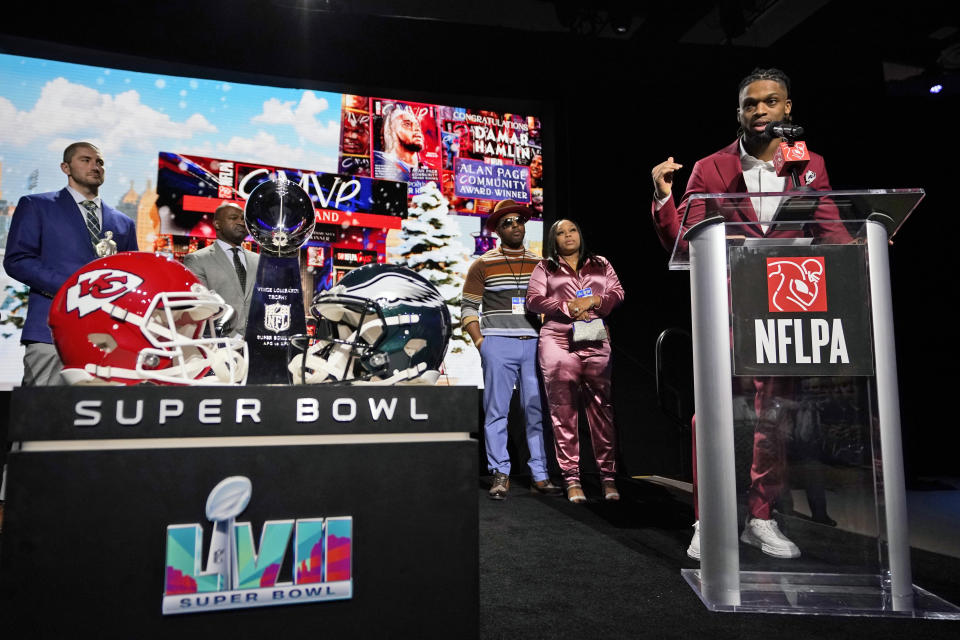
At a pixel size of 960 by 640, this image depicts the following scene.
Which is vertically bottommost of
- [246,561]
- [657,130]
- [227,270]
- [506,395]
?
[246,561]

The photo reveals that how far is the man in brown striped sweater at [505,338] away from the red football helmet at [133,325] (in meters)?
2.49

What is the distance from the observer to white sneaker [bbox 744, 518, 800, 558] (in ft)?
5.15

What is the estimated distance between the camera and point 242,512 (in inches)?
34.5

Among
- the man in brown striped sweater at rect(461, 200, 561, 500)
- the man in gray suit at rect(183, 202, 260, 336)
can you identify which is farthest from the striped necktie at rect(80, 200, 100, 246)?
the man in brown striped sweater at rect(461, 200, 561, 500)

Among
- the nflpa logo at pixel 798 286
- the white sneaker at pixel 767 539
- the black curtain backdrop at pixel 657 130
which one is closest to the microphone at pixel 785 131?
the nflpa logo at pixel 798 286

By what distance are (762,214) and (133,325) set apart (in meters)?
1.56

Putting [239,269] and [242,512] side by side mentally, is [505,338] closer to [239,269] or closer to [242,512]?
[239,269]

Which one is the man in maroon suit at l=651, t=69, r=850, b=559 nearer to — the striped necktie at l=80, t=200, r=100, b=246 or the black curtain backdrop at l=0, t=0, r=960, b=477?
the striped necktie at l=80, t=200, r=100, b=246

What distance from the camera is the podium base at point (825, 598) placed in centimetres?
151

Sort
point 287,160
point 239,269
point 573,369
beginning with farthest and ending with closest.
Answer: point 287,160 < point 573,369 < point 239,269

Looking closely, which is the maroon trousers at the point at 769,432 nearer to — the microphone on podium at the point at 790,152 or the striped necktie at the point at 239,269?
the microphone on podium at the point at 790,152

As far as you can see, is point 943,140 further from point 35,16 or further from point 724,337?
point 35,16

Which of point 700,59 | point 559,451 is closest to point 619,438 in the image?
point 559,451

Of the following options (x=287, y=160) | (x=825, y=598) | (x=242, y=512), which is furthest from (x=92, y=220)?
(x=825, y=598)
